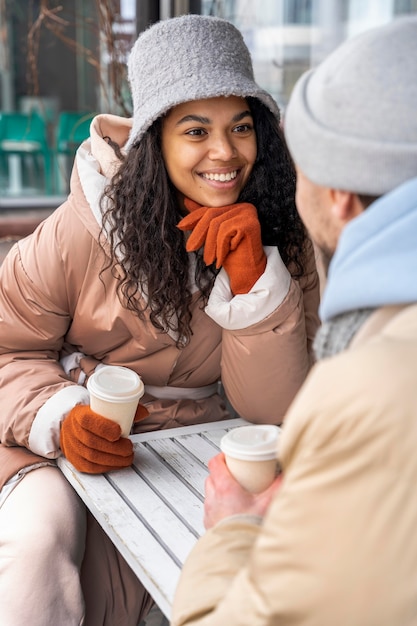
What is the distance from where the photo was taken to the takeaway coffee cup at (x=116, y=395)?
1.55 meters

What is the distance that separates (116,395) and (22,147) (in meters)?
7.33

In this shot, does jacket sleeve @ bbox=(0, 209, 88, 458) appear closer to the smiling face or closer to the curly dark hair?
the curly dark hair

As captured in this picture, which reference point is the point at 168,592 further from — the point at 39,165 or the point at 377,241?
the point at 39,165

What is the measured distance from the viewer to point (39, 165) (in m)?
8.65

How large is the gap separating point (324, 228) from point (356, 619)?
0.53 metres

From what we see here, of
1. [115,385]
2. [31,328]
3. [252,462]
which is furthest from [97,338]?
[252,462]

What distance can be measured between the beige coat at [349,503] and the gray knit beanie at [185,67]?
3.58ft

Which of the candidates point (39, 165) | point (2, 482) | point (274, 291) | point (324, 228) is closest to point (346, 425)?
point (324, 228)

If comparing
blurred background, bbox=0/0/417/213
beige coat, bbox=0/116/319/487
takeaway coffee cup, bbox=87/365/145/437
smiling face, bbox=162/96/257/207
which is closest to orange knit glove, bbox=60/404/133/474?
takeaway coffee cup, bbox=87/365/145/437

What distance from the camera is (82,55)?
681 cm

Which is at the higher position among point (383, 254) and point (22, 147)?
point (383, 254)

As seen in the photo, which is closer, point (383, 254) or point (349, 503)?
point (349, 503)

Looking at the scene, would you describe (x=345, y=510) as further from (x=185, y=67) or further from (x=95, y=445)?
(x=185, y=67)

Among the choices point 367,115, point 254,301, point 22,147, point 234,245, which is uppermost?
point 367,115
